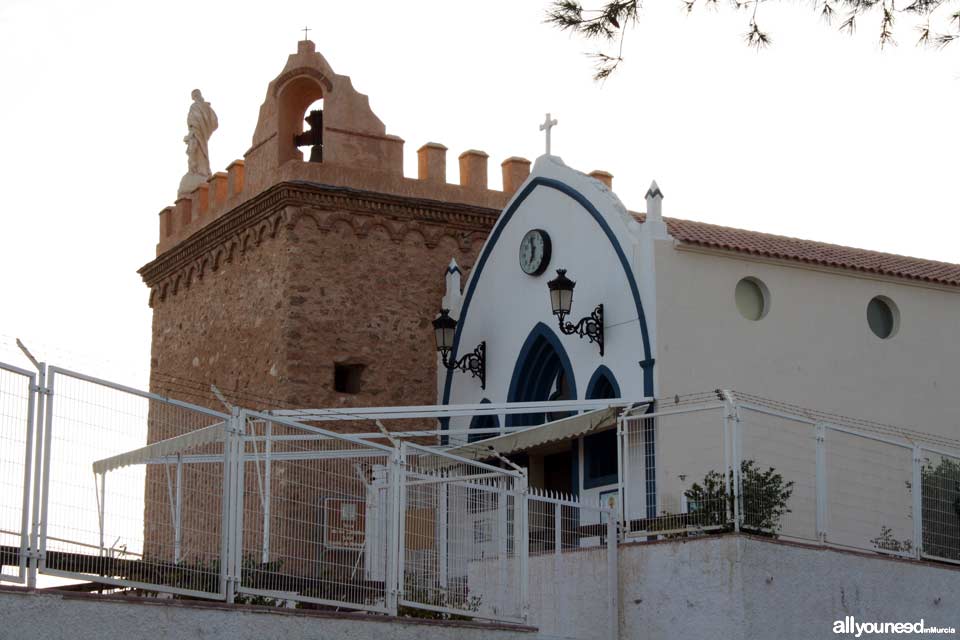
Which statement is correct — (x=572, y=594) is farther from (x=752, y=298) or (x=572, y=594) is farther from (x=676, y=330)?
(x=752, y=298)

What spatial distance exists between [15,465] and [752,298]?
13.7 m

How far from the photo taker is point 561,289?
68.7 feet

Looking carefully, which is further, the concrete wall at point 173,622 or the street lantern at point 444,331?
the street lantern at point 444,331

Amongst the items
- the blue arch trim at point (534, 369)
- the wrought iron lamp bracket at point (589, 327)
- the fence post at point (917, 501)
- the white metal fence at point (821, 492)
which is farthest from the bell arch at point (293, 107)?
the fence post at point (917, 501)

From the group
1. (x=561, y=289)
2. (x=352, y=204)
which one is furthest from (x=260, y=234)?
(x=561, y=289)

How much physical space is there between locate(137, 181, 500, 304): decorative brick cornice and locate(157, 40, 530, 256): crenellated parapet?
14 cm

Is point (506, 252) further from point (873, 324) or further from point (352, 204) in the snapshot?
point (873, 324)

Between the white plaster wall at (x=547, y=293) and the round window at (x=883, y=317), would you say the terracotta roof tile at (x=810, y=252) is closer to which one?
the round window at (x=883, y=317)

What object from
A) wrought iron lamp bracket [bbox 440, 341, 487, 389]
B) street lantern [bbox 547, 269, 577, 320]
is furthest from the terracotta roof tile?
wrought iron lamp bracket [bbox 440, 341, 487, 389]

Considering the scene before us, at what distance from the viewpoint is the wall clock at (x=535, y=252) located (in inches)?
876

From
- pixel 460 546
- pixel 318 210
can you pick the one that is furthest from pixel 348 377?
pixel 460 546

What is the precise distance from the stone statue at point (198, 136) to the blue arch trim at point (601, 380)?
34.0 ft

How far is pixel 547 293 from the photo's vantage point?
22.1 metres

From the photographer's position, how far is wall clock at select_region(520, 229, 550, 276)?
22.2 meters
